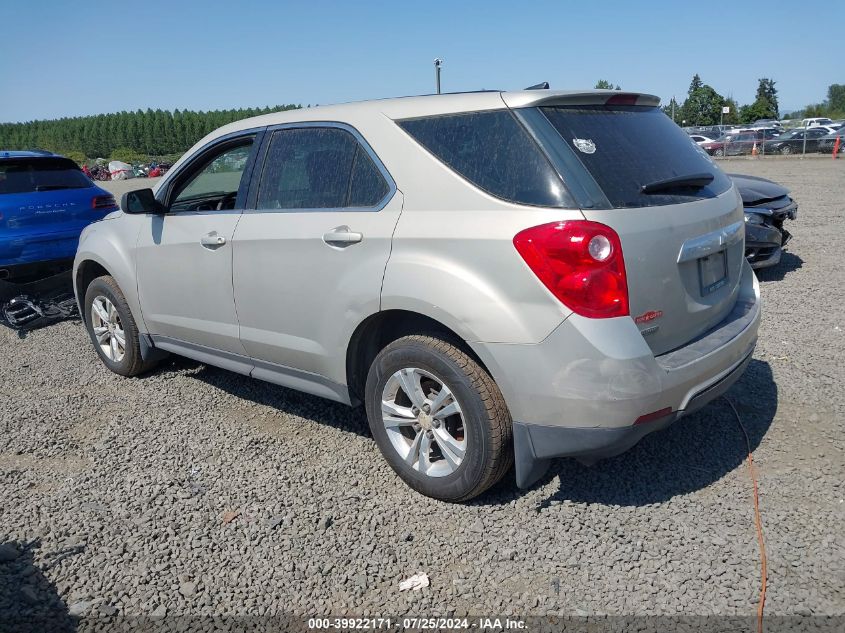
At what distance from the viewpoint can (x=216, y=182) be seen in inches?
187

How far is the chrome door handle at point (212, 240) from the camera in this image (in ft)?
13.3

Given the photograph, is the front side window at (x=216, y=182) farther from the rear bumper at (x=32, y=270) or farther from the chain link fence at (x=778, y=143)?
the chain link fence at (x=778, y=143)

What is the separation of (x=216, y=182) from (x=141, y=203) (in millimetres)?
524

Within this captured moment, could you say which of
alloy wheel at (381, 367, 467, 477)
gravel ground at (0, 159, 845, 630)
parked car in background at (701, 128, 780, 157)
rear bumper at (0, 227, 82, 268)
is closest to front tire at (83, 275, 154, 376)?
gravel ground at (0, 159, 845, 630)

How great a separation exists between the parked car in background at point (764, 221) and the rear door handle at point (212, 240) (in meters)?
5.38

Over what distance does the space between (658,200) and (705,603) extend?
1.62m

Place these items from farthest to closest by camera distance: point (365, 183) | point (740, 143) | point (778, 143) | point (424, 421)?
point (740, 143) < point (778, 143) < point (365, 183) < point (424, 421)

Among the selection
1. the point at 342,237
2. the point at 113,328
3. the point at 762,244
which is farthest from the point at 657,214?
the point at 762,244

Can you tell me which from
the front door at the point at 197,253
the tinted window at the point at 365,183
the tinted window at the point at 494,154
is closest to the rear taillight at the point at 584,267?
the tinted window at the point at 494,154

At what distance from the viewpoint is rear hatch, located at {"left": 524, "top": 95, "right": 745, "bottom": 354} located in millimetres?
2771

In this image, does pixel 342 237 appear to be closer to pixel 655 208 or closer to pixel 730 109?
pixel 655 208

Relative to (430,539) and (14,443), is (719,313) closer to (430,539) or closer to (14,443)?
(430,539)

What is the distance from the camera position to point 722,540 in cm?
293

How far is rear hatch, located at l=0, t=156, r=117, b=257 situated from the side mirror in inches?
132
